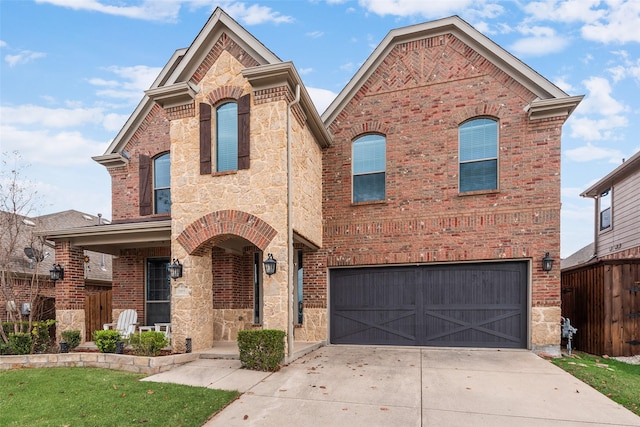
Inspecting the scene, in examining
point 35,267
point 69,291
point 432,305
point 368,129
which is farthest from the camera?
point 35,267

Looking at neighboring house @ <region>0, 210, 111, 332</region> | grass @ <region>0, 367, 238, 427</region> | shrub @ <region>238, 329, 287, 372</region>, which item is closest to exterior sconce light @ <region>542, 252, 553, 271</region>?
shrub @ <region>238, 329, 287, 372</region>

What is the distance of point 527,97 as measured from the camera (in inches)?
358

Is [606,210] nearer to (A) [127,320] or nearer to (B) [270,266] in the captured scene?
(B) [270,266]

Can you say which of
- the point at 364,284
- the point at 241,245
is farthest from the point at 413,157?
the point at 241,245

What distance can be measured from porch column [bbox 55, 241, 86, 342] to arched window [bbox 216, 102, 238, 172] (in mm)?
5379

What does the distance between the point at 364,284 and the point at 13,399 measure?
7.33m

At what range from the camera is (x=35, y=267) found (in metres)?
11.2

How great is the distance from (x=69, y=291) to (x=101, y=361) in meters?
3.54

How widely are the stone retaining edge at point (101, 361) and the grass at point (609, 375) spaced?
24.5 ft

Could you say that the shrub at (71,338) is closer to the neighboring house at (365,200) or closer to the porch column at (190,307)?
the neighboring house at (365,200)

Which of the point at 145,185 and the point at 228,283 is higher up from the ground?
the point at 145,185

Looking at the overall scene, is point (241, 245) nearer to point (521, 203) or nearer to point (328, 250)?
point (328, 250)

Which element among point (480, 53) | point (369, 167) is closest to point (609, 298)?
point (369, 167)

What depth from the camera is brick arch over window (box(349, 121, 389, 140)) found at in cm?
991
